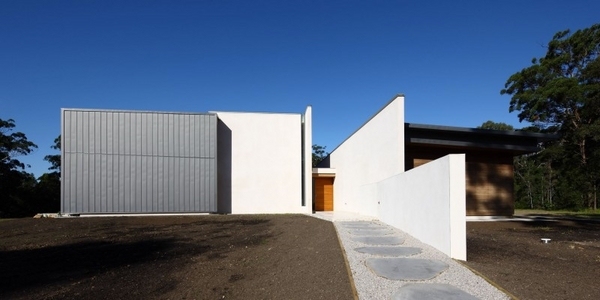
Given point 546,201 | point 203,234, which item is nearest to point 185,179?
point 203,234

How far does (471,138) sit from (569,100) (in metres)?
15.2

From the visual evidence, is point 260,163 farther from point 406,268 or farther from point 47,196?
point 47,196

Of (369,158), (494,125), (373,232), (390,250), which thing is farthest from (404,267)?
(494,125)

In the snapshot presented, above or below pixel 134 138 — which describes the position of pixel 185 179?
below

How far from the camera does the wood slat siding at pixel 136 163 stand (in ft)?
53.1

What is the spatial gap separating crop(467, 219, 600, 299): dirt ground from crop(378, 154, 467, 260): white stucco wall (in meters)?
0.53

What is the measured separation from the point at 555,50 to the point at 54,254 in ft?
112

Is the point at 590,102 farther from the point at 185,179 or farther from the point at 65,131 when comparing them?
the point at 65,131

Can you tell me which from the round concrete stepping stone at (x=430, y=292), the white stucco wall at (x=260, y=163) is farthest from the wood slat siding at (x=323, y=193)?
the round concrete stepping stone at (x=430, y=292)

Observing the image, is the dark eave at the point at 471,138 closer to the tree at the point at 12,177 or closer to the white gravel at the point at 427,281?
the white gravel at the point at 427,281

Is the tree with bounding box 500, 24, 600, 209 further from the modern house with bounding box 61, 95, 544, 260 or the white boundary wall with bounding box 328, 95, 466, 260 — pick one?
the white boundary wall with bounding box 328, 95, 466, 260

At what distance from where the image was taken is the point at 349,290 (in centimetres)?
464

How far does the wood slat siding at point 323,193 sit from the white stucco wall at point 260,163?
3693 millimetres

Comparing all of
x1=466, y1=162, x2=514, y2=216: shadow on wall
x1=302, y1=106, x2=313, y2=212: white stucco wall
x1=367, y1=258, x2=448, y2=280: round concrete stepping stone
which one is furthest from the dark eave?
x1=367, y1=258, x2=448, y2=280: round concrete stepping stone
